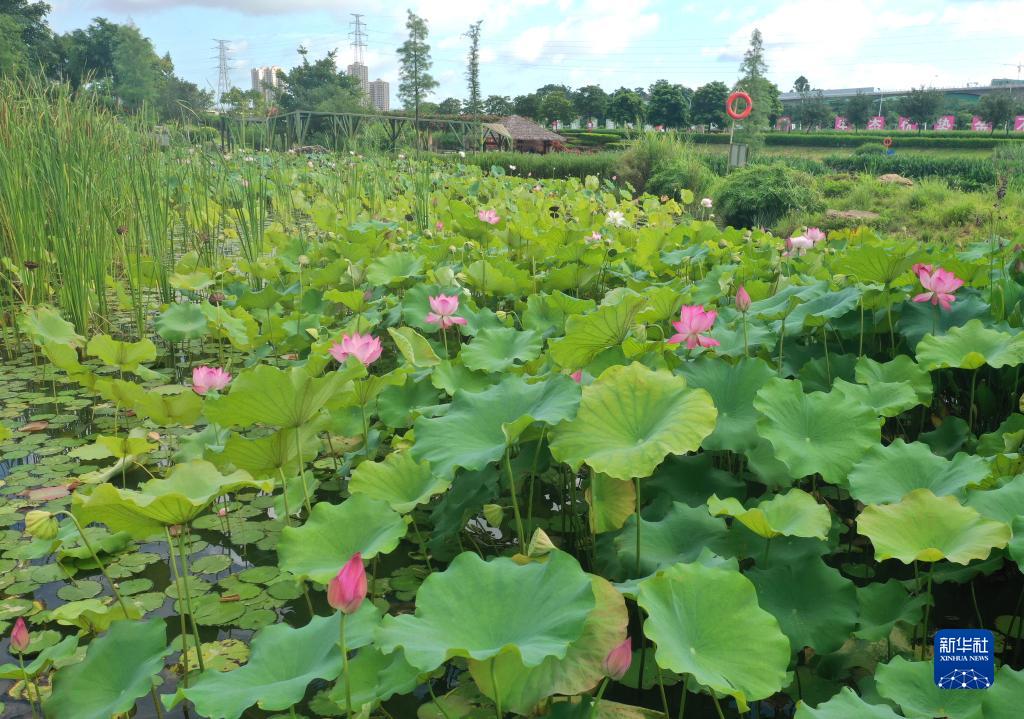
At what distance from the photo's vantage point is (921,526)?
1050 millimetres

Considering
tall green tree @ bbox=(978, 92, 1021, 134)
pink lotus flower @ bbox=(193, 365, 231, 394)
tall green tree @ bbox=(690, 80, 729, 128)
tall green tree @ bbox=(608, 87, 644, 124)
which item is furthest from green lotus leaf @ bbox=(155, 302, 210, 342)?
tall green tree @ bbox=(690, 80, 729, 128)

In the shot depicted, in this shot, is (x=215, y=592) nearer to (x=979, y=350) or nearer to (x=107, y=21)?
(x=979, y=350)

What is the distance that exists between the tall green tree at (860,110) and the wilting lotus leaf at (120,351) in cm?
6344

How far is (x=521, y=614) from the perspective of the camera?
91cm

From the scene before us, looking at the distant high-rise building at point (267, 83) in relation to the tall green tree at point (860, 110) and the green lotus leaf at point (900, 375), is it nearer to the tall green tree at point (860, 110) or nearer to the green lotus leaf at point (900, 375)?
the green lotus leaf at point (900, 375)

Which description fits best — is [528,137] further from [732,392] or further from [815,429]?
[815,429]

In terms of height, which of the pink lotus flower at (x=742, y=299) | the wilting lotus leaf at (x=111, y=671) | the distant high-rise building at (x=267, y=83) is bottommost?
the wilting lotus leaf at (x=111, y=671)

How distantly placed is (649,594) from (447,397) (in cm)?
111

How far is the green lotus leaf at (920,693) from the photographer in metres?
0.85

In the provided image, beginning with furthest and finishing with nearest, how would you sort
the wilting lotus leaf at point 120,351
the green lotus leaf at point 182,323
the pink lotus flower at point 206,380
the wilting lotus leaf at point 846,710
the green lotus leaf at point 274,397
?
the green lotus leaf at point 182,323
the wilting lotus leaf at point 120,351
the pink lotus flower at point 206,380
the green lotus leaf at point 274,397
the wilting lotus leaf at point 846,710

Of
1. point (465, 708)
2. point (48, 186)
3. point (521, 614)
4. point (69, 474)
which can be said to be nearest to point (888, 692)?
point (521, 614)

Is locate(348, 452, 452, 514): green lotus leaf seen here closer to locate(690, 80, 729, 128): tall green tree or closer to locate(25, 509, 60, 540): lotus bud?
locate(25, 509, 60, 540): lotus bud

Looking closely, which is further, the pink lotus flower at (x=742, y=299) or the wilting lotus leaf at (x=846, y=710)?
the pink lotus flower at (x=742, y=299)

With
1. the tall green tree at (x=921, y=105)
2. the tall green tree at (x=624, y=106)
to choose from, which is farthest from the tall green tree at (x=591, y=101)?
the tall green tree at (x=921, y=105)
